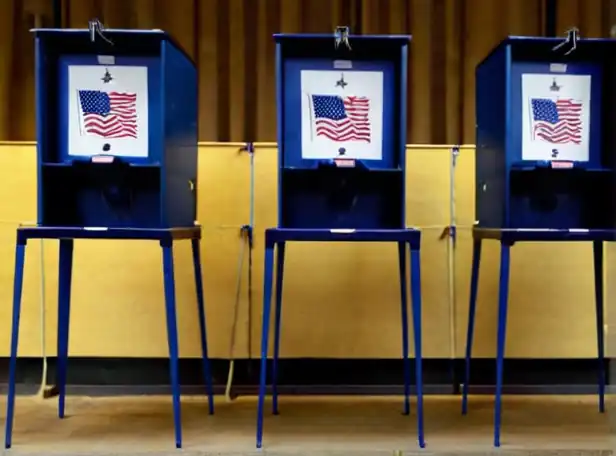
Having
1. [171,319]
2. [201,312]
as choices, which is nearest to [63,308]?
[201,312]

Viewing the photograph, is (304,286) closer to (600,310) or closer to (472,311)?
(472,311)

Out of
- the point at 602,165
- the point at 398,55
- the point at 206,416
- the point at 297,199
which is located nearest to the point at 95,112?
the point at 297,199

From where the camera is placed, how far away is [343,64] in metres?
2.59

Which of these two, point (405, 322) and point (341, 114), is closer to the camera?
point (341, 114)

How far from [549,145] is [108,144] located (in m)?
1.64

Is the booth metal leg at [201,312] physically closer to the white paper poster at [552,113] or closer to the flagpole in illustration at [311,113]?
the flagpole in illustration at [311,113]

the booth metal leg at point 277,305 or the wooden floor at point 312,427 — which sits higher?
the booth metal leg at point 277,305

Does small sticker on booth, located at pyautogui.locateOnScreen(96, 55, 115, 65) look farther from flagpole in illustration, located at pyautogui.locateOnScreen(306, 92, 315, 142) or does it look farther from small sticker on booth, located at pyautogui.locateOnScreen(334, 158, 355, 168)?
small sticker on booth, located at pyautogui.locateOnScreen(334, 158, 355, 168)

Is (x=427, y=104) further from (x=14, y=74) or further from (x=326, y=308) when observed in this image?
(x=14, y=74)

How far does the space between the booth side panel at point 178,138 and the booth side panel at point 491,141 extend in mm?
1198

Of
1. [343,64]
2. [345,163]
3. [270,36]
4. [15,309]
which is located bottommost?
[15,309]

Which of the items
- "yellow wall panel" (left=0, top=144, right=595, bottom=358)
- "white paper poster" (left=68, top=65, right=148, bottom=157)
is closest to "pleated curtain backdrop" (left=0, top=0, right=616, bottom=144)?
"yellow wall panel" (left=0, top=144, right=595, bottom=358)

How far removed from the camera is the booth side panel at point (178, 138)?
253 cm

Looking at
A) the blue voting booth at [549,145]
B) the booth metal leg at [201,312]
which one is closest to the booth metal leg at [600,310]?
the blue voting booth at [549,145]
